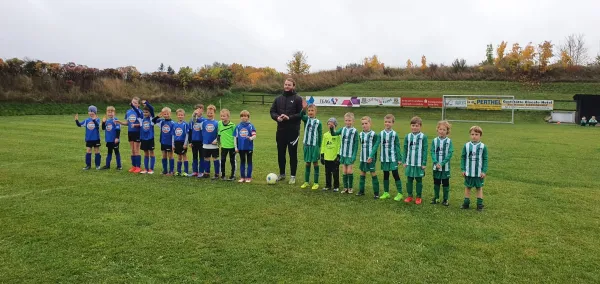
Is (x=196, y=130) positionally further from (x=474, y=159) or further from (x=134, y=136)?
(x=474, y=159)

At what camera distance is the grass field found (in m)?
4.48

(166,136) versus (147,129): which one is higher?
(147,129)

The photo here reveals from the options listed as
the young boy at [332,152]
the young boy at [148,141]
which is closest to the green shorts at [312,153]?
the young boy at [332,152]

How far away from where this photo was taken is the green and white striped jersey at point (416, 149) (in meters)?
7.49

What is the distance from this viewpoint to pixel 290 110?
9.24m

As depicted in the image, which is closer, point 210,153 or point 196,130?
point 210,153

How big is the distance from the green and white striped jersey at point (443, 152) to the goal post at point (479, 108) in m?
28.1

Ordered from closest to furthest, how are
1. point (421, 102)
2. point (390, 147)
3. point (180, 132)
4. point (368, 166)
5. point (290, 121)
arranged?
point (390, 147) → point (368, 166) → point (290, 121) → point (180, 132) → point (421, 102)

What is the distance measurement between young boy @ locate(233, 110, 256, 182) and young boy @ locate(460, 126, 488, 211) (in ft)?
14.4

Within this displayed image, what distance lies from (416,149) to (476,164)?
1044mm

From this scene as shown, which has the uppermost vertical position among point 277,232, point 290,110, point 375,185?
point 290,110

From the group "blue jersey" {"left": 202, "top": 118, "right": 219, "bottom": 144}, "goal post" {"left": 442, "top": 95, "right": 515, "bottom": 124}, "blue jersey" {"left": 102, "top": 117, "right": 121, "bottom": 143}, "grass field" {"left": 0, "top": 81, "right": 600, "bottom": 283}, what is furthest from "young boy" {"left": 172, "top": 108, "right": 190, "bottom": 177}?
"goal post" {"left": 442, "top": 95, "right": 515, "bottom": 124}

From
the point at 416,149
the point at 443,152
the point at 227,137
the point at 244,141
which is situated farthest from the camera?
the point at 227,137

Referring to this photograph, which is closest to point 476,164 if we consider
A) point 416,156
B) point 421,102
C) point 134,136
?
point 416,156
